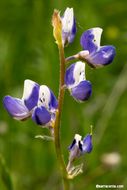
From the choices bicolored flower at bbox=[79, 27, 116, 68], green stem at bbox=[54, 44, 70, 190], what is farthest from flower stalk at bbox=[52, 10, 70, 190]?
bicolored flower at bbox=[79, 27, 116, 68]

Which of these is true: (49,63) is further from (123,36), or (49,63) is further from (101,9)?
(101,9)

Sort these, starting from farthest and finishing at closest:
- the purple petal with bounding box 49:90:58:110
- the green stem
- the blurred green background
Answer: the blurred green background, the purple petal with bounding box 49:90:58:110, the green stem

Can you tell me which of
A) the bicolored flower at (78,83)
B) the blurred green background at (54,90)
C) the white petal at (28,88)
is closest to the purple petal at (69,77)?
the bicolored flower at (78,83)

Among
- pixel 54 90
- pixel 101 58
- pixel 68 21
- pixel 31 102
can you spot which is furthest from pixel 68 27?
pixel 54 90

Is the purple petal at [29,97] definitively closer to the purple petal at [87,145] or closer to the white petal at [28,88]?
the white petal at [28,88]

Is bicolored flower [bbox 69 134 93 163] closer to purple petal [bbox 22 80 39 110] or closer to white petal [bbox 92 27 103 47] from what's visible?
purple petal [bbox 22 80 39 110]
